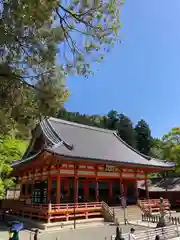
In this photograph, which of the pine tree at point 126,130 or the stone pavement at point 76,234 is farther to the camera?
the pine tree at point 126,130

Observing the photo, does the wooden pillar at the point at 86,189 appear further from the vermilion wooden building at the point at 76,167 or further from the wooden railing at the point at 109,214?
the wooden railing at the point at 109,214

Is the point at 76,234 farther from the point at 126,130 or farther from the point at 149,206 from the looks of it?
the point at 126,130

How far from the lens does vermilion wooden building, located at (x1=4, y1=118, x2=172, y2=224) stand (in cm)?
1620

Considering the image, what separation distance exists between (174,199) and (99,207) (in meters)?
13.9

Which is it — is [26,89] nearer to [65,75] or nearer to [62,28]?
[65,75]

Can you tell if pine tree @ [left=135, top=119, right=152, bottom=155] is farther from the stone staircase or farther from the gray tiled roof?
the stone staircase

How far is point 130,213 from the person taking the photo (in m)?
17.4

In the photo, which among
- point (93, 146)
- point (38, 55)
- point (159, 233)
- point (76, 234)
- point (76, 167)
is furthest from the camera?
point (93, 146)

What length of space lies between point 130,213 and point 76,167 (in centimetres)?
523

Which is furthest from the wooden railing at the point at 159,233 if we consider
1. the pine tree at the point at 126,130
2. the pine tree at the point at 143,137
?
the pine tree at the point at 143,137

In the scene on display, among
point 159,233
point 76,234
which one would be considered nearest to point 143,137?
point 76,234

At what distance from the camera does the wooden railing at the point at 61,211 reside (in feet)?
48.0

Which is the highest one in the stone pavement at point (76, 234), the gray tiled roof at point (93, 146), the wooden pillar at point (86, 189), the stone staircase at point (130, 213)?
the gray tiled roof at point (93, 146)

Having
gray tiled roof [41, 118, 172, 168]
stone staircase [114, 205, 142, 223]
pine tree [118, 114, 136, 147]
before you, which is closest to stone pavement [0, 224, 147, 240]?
stone staircase [114, 205, 142, 223]
